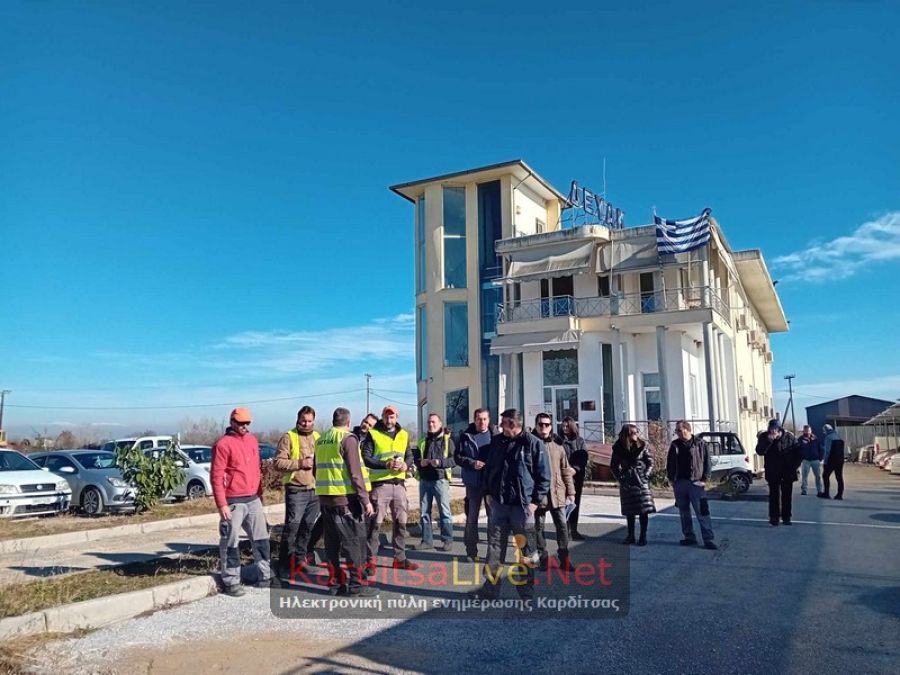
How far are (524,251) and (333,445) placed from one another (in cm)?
2083

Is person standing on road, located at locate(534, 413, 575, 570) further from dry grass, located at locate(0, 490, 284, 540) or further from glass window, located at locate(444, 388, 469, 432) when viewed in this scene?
glass window, located at locate(444, 388, 469, 432)

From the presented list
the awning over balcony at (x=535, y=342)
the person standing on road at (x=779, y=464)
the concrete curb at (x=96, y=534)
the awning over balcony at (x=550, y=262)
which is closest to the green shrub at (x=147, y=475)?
the concrete curb at (x=96, y=534)

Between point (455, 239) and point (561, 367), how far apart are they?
8.00m

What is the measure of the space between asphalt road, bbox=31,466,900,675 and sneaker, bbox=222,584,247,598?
0.40ft

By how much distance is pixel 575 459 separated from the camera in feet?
32.0

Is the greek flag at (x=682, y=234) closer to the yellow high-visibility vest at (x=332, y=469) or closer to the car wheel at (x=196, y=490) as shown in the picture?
the car wheel at (x=196, y=490)

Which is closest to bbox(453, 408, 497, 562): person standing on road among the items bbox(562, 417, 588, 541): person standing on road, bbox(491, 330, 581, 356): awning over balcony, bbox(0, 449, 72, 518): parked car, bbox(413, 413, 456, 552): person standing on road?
bbox(413, 413, 456, 552): person standing on road

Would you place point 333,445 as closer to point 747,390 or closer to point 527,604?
point 527,604

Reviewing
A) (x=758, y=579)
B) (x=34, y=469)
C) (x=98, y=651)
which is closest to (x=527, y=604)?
(x=758, y=579)

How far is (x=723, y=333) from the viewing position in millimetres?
27141

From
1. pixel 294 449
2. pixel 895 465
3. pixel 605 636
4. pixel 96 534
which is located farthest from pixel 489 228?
pixel 605 636

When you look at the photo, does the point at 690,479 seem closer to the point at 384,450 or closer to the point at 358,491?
the point at 384,450

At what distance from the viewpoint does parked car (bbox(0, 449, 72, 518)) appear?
1281 cm

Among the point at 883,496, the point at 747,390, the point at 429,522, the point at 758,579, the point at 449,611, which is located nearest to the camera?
the point at 449,611
